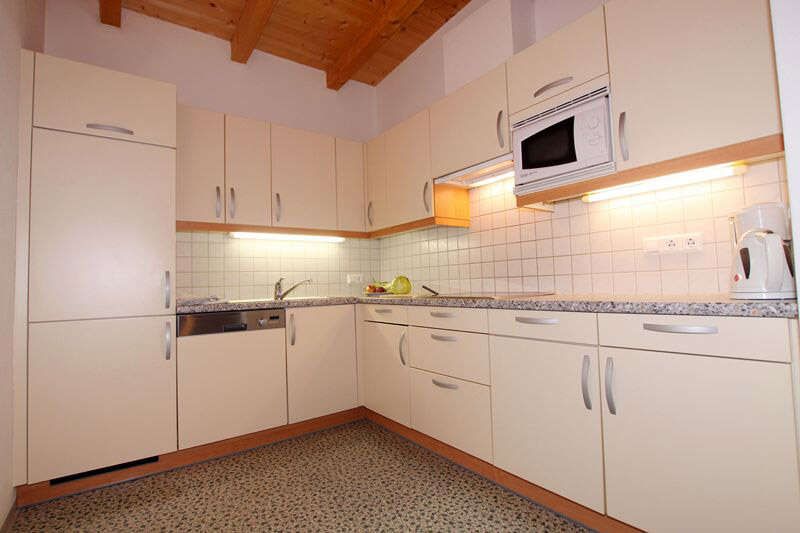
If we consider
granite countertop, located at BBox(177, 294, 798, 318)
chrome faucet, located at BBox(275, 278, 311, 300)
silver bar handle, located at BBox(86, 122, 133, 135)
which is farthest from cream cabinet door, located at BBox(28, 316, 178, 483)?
silver bar handle, located at BBox(86, 122, 133, 135)

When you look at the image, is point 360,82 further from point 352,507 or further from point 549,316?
point 352,507

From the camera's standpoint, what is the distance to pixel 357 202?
10.7 ft

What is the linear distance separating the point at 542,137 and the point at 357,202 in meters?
1.71

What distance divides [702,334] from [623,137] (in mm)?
866

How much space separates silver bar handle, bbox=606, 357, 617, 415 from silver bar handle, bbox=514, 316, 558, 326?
0.24 m

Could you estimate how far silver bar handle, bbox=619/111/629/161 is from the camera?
164cm

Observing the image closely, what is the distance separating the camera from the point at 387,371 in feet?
8.57

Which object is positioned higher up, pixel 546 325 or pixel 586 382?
pixel 546 325

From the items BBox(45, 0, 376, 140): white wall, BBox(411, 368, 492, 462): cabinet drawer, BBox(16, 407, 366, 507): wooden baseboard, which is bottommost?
BBox(16, 407, 366, 507): wooden baseboard

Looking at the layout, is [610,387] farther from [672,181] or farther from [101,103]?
[101,103]

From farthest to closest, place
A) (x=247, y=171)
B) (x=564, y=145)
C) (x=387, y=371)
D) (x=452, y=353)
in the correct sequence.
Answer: (x=247, y=171) → (x=387, y=371) → (x=452, y=353) → (x=564, y=145)

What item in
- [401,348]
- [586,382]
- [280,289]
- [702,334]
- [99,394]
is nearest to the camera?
[702,334]

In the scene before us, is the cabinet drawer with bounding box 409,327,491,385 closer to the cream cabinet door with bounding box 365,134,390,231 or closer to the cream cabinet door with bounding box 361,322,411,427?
the cream cabinet door with bounding box 361,322,411,427

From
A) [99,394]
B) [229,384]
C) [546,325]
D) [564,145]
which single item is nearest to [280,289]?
[229,384]
